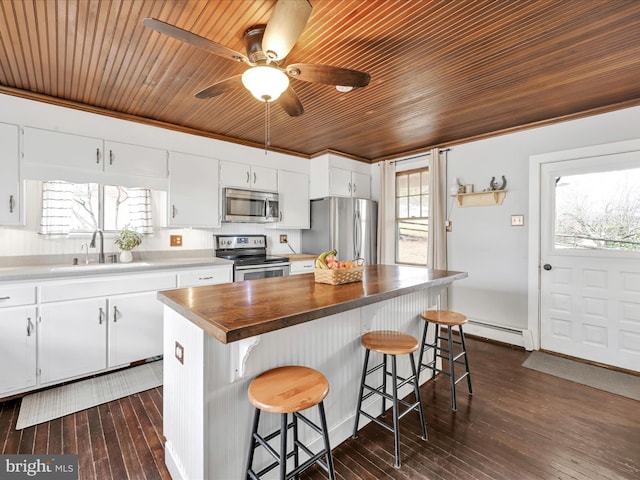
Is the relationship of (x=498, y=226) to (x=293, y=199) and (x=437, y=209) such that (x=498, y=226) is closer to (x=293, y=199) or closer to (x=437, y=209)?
(x=437, y=209)

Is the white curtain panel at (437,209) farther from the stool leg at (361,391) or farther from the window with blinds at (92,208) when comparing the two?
the window with blinds at (92,208)

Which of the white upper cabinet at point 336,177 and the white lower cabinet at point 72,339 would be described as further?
the white upper cabinet at point 336,177

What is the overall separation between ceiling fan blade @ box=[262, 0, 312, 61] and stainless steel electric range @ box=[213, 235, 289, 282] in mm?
2328

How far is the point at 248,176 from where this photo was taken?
12.6 ft

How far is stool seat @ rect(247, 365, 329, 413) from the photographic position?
3.90ft

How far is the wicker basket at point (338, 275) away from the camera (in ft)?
6.10

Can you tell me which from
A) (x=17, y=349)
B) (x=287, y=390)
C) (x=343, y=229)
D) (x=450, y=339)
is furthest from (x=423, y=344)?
(x=17, y=349)

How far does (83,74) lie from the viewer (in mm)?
2273

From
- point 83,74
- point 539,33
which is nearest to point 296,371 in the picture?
point 539,33

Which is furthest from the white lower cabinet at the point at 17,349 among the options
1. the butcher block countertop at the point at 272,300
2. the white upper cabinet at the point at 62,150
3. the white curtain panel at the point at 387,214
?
the white curtain panel at the point at 387,214

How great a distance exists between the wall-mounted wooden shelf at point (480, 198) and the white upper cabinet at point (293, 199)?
80.4 inches

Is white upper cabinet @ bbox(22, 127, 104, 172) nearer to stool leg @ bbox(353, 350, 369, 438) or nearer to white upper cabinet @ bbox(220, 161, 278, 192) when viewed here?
white upper cabinet @ bbox(220, 161, 278, 192)

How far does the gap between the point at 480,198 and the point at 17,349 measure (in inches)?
182

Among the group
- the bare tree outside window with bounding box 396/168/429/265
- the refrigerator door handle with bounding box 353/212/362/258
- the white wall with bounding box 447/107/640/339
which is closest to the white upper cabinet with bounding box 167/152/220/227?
the refrigerator door handle with bounding box 353/212/362/258
